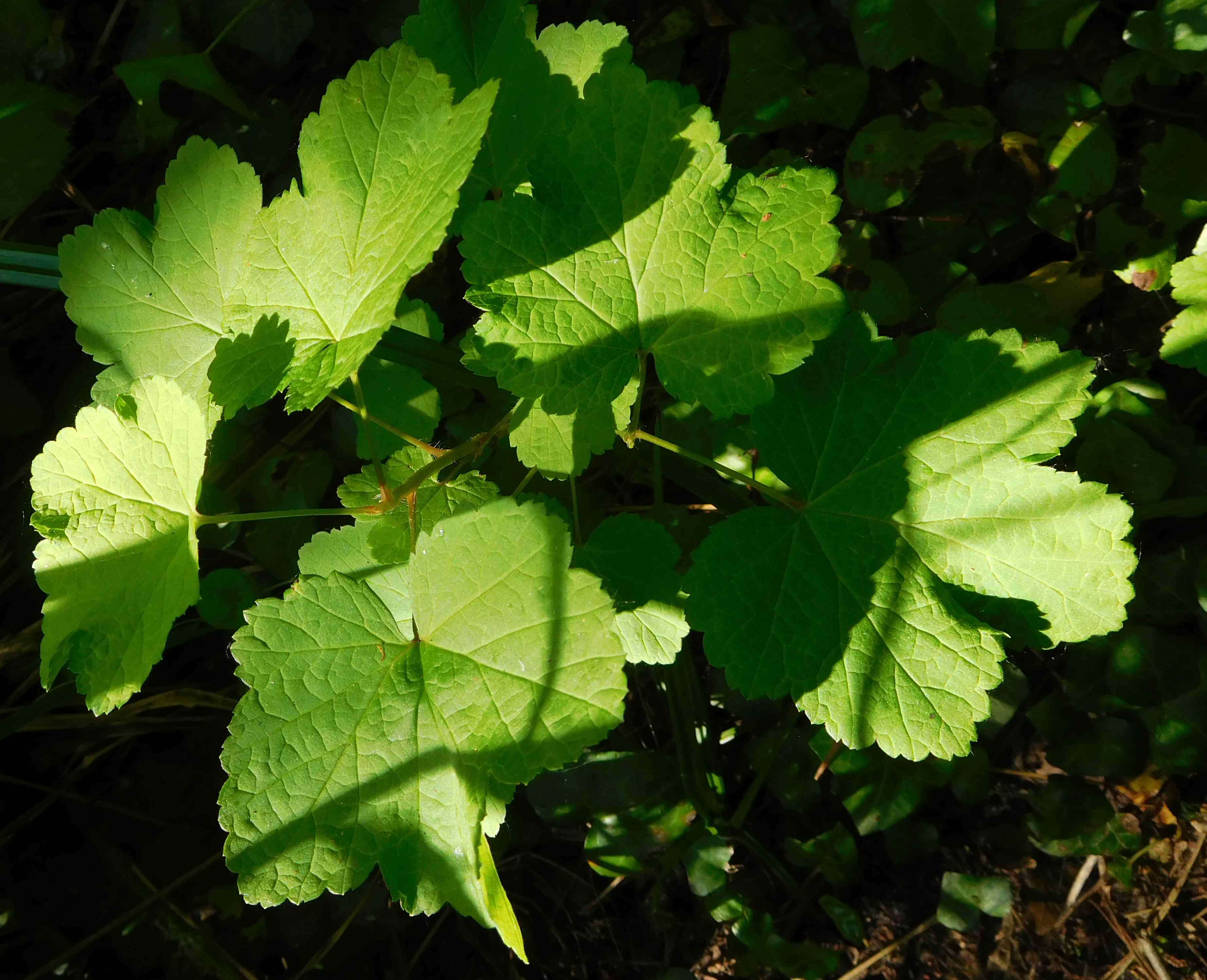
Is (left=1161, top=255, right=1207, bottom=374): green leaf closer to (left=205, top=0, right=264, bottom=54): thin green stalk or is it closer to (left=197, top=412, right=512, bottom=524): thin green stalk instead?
(left=197, top=412, right=512, bottom=524): thin green stalk

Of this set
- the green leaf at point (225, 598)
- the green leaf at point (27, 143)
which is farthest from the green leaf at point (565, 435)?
the green leaf at point (27, 143)

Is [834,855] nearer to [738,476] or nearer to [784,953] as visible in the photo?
[784,953]

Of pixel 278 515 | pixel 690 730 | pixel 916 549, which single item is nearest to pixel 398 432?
pixel 278 515

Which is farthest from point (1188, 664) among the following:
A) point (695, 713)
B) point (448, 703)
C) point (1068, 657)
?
point (448, 703)

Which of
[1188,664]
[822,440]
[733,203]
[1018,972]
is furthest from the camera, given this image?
[1018,972]

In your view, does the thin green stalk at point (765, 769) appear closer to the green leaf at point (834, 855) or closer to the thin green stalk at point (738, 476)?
the green leaf at point (834, 855)

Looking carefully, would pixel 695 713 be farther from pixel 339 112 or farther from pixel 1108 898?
pixel 339 112
